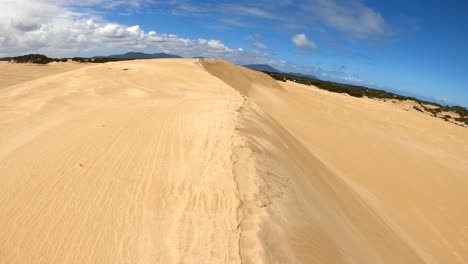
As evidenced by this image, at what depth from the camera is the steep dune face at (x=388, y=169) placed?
682 cm

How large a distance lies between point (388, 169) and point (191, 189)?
28.4ft

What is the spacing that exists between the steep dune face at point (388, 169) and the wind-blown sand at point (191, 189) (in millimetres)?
56

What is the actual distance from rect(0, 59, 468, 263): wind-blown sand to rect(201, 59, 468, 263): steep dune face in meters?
0.06

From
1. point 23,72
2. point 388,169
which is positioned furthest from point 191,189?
point 23,72

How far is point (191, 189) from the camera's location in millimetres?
4379

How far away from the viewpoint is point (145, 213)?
153 inches

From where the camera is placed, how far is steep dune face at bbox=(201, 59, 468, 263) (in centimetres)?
682

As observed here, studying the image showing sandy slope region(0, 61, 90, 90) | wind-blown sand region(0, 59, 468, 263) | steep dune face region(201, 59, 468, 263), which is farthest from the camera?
sandy slope region(0, 61, 90, 90)

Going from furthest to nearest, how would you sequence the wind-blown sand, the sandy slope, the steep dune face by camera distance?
the sandy slope
the steep dune face
the wind-blown sand

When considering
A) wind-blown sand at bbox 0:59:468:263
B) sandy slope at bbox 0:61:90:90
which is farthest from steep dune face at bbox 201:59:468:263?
sandy slope at bbox 0:61:90:90

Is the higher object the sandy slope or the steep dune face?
the sandy slope

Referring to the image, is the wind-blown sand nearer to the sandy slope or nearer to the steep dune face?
the steep dune face

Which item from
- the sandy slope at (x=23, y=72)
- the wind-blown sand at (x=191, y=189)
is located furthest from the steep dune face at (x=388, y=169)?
the sandy slope at (x=23, y=72)

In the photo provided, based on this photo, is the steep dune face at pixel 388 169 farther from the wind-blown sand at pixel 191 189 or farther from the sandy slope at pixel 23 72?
the sandy slope at pixel 23 72
